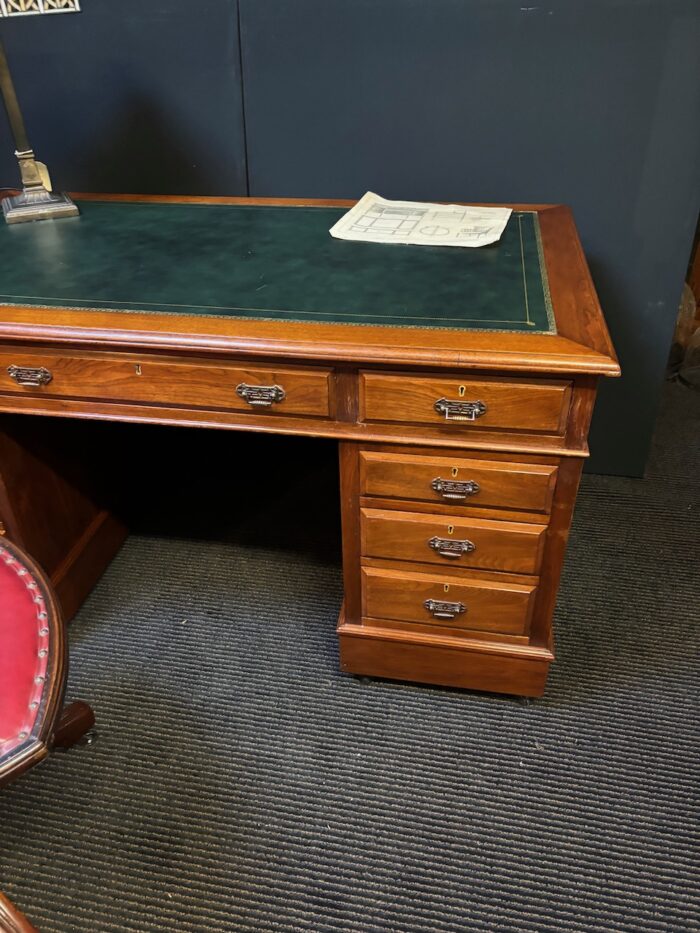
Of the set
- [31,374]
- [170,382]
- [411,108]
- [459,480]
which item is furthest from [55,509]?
[411,108]

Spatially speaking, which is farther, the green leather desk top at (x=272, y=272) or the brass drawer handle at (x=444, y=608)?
the brass drawer handle at (x=444, y=608)

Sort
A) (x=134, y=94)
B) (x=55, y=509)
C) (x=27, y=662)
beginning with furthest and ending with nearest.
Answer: (x=134, y=94) < (x=55, y=509) < (x=27, y=662)

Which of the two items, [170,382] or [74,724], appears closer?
[170,382]

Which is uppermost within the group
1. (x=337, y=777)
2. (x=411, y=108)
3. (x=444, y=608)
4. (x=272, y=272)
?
(x=411, y=108)

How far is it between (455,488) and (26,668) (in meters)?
0.71

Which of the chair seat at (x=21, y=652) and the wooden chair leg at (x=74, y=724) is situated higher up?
the chair seat at (x=21, y=652)

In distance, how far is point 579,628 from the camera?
1700 mm

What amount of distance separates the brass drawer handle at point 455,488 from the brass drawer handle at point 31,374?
0.70m

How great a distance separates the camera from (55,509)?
5.55ft

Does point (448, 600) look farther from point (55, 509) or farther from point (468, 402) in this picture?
point (55, 509)

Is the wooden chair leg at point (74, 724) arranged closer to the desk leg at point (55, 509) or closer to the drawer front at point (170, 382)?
the desk leg at point (55, 509)

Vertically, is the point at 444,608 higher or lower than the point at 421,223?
lower

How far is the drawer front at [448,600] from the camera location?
1.37 meters

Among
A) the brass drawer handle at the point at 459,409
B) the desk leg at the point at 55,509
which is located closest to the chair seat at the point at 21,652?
the desk leg at the point at 55,509
